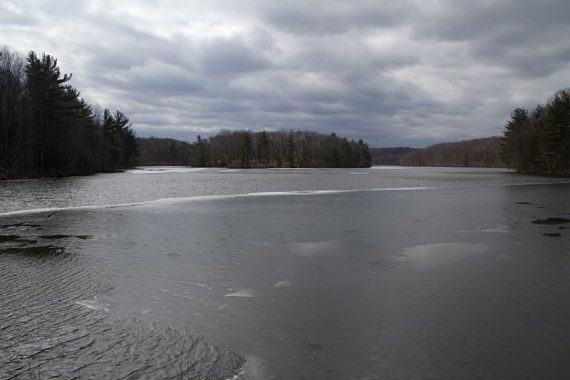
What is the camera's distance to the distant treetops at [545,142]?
61625 mm

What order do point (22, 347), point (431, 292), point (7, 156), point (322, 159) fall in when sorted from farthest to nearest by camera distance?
point (322, 159) < point (7, 156) < point (431, 292) < point (22, 347)

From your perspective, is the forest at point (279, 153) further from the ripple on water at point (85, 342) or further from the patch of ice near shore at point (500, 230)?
the ripple on water at point (85, 342)

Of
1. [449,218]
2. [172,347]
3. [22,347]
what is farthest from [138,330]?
[449,218]

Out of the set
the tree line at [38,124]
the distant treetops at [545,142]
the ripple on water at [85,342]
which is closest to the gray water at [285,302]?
the ripple on water at [85,342]

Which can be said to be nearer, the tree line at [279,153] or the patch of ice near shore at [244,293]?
the patch of ice near shore at [244,293]

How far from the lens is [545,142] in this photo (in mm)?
64188

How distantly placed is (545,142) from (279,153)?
3931 inches

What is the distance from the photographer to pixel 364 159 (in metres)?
152

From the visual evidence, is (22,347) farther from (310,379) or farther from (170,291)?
(310,379)

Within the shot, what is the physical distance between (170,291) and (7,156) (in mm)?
51452

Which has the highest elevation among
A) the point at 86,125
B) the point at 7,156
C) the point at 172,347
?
the point at 86,125

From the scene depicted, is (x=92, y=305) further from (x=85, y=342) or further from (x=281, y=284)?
(x=281, y=284)

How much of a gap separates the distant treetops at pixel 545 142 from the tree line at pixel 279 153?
65317 millimetres

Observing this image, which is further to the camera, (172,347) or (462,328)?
(462,328)
